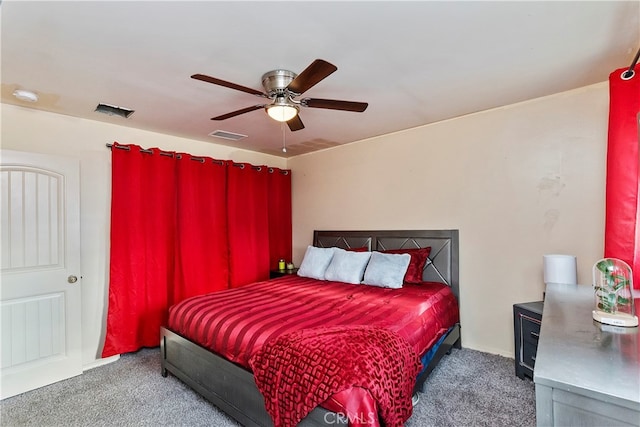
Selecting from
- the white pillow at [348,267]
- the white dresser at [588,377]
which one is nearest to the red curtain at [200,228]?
the white pillow at [348,267]

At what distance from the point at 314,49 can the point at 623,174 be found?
7.70ft

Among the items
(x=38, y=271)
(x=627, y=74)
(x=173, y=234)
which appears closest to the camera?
(x=627, y=74)

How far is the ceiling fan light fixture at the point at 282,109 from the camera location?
2.28 metres

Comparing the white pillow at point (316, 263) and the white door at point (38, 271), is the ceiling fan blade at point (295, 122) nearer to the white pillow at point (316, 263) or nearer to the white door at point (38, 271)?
the white pillow at point (316, 263)

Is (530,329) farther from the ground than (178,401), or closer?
farther from the ground

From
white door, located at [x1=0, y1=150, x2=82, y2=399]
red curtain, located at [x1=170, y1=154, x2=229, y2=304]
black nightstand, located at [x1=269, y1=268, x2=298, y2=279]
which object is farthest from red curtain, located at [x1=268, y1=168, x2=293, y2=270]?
white door, located at [x1=0, y1=150, x2=82, y2=399]

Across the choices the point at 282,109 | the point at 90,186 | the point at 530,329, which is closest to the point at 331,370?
the point at 282,109

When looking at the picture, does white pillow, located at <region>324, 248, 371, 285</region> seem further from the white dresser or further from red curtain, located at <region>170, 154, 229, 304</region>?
the white dresser

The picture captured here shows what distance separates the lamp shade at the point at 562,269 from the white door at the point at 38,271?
434cm

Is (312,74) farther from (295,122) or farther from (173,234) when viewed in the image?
(173,234)

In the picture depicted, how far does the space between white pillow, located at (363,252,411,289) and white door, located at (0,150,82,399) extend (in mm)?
2988

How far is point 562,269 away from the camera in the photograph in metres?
2.49

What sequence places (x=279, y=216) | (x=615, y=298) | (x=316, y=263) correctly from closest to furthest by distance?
(x=615, y=298) → (x=316, y=263) → (x=279, y=216)

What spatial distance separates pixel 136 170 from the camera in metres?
3.40
